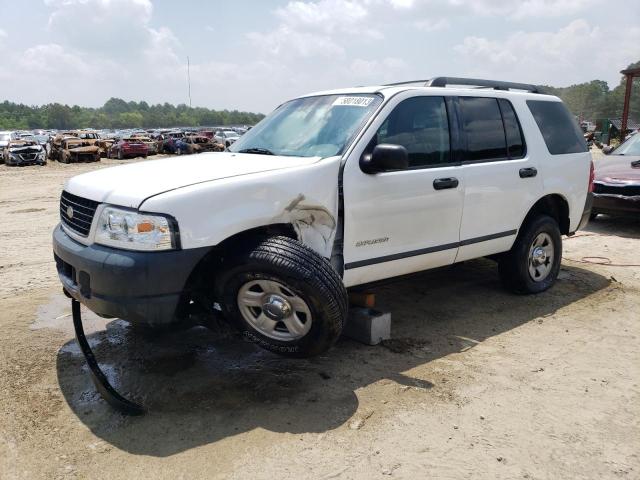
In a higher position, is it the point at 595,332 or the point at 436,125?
the point at 436,125

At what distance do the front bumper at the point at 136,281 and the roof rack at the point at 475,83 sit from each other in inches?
101

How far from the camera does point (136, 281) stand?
304cm

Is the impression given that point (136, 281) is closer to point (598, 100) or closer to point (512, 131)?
point (512, 131)

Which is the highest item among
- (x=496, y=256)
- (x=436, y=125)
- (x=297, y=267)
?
(x=436, y=125)

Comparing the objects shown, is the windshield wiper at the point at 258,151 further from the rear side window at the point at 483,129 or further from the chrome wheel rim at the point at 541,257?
the chrome wheel rim at the point at 541,257

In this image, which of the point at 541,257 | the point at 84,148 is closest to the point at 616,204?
the point at 541,257

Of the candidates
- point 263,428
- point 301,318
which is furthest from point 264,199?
point 263,428

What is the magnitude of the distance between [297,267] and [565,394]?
1881mm

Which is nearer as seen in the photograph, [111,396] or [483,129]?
[111,396]

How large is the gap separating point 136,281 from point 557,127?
4326 mm

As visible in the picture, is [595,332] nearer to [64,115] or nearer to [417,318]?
[417,318]

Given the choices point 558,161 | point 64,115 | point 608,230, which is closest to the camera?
point 558,161

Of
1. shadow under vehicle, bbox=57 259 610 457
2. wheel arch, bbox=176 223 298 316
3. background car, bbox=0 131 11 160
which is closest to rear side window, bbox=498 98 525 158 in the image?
shadow under vehicle, bbox=57 259 610 457

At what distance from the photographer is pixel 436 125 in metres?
4.40
